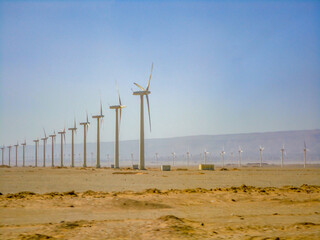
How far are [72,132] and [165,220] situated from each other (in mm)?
142350

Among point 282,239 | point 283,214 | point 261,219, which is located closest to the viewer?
point 282,239

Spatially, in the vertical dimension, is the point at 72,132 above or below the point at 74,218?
above

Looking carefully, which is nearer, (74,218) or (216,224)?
(216,224)

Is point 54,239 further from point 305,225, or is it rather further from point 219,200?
point 219,200

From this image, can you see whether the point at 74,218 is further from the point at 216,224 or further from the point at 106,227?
the point at 216,224

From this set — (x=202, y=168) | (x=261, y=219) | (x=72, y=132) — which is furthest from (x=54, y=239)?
(x=72, y=132)

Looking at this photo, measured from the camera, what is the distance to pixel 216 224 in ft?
58.3

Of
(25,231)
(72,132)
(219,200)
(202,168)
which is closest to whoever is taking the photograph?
(25,231)

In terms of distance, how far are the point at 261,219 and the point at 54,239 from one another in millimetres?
9843

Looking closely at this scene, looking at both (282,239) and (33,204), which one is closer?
(282,239)

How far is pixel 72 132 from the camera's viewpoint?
156 meters

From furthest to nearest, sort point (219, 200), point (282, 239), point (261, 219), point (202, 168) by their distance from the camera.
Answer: point (202, 168) < point (219, 200) < point (261, 219) < point (282, 239)

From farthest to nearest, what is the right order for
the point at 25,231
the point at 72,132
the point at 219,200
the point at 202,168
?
the point at 72,132 → the point at 202,168 → the point at 219,200 → the point at 25,231

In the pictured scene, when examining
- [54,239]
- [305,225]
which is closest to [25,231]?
[54,239]
